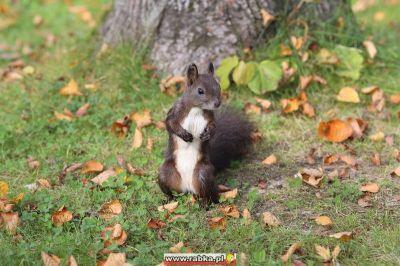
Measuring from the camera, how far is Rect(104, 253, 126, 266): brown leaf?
3.07m

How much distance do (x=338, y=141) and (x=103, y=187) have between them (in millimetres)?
1649

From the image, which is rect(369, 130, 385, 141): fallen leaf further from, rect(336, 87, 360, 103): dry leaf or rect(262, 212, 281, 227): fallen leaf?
rect(262, 212, 281, 227): fallen leaf

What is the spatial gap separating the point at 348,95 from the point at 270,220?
177 centimetres

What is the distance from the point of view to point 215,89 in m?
3.66

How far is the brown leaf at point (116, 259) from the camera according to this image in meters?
3.07

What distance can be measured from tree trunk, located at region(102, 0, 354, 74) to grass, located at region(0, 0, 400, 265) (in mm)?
178

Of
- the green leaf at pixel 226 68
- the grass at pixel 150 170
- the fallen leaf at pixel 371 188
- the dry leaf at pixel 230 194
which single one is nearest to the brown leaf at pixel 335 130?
the grass at pixel 150 170

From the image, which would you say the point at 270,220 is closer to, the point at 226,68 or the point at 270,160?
the point at 270,160

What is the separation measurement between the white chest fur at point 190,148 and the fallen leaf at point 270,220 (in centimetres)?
46

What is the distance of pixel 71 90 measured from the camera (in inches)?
205

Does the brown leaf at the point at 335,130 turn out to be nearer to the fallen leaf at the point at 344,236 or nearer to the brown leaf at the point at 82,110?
the fallen leaf at the point at 344,236

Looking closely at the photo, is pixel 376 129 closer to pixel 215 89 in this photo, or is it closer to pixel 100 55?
pixel 215 89

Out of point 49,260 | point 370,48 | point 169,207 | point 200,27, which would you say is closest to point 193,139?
point 169,207

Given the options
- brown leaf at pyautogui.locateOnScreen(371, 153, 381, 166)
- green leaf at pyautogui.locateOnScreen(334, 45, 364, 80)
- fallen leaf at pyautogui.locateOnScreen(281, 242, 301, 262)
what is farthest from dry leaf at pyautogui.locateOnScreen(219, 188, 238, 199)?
green leaf at pyautogui.locateOnScreen(334, 45, 364, 80)
